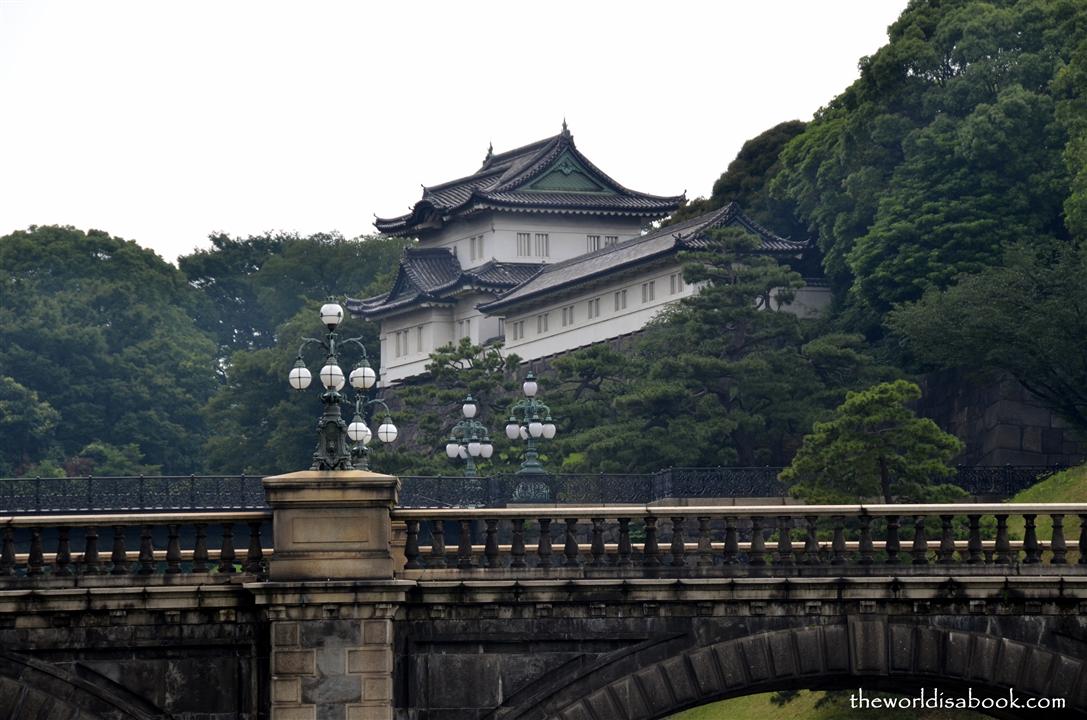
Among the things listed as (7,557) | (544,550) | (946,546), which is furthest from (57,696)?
(946,546)

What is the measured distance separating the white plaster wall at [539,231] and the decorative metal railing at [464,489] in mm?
35760

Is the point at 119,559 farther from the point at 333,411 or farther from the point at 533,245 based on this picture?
the point at 533,245

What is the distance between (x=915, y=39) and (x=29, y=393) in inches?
1953

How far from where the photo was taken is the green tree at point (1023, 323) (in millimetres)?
75375

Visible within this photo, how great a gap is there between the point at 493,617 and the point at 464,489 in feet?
129

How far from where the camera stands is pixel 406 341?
116 meters

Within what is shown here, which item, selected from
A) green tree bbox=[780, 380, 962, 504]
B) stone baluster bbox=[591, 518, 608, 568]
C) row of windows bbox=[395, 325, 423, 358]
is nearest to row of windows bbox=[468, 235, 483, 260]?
row of windows bbox=[395, 325, 423, 358]

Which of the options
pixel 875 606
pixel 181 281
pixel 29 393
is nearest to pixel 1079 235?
pixel 875 606

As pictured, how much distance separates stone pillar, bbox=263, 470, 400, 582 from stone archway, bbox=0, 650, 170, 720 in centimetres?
246

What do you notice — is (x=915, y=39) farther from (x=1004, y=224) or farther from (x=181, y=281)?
(x=181, y=281)

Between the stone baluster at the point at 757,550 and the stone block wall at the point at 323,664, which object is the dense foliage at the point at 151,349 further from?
the stone block wall at the point at 323,664

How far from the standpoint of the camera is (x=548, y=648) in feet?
115

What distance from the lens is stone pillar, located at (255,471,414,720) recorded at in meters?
34.1

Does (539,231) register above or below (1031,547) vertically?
above
